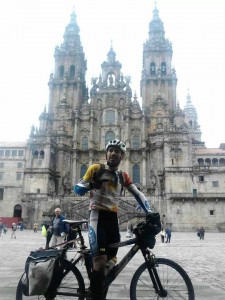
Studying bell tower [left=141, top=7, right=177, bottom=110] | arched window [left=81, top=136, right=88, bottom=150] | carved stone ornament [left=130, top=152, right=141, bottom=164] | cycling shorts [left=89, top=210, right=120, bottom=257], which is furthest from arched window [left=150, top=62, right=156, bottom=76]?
cycling shorts [left=89, top=210, right=120, bottom=257]

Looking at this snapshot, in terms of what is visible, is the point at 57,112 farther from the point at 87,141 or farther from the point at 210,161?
the point at 210,161

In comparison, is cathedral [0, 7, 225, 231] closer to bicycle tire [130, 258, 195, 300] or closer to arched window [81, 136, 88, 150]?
arched window [81, 136, 88, 150]

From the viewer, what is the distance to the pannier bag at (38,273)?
13.8 feet

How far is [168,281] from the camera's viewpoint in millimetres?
4492

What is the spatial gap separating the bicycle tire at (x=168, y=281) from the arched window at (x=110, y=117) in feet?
188

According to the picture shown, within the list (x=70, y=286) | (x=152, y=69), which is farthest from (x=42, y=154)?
(x=70, y=286)

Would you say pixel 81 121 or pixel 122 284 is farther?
pixel 81 121

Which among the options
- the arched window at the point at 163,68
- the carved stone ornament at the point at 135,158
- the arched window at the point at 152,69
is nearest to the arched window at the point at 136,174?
the carved stone ornament at the point at 135,158

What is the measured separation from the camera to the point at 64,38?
7119 cm

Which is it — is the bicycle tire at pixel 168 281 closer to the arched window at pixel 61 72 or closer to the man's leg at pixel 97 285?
the man's leg at pixel 97 285

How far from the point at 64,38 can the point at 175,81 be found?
90.4 feet

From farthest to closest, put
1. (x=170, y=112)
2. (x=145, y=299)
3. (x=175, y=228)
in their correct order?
(x=170, y=112)
(x=175, y=228)
(x=145, y=299)

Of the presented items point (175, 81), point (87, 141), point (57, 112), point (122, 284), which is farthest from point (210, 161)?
point (122, 284)

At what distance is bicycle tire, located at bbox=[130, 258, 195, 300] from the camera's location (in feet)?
14.4
